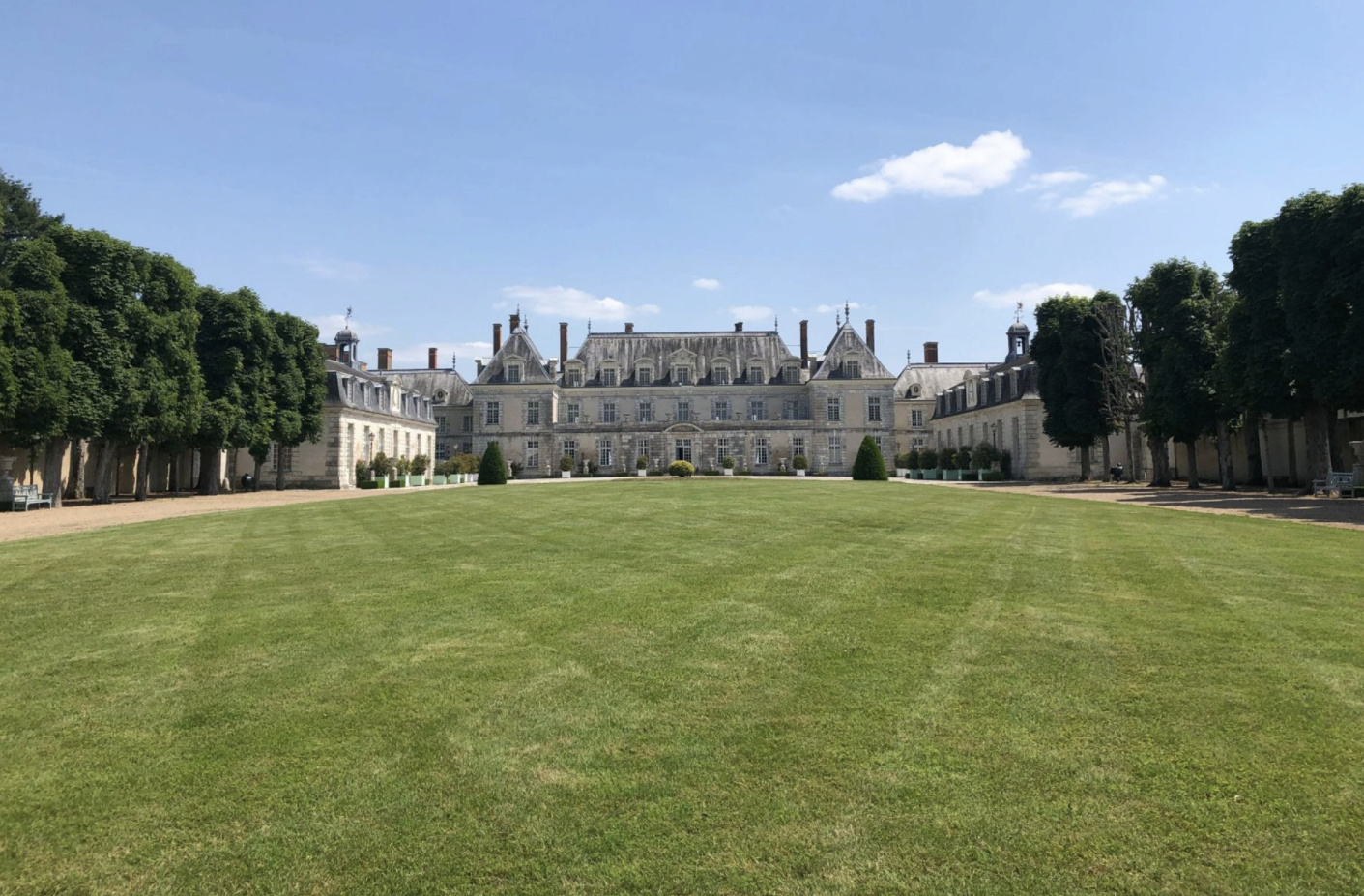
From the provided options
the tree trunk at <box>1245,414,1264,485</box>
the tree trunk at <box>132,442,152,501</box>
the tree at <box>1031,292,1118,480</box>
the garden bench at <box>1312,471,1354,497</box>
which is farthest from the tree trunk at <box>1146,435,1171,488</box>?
the tree trunk at <box>132,442,152,501</box>

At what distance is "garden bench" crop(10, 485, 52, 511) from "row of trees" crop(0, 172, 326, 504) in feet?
1.92

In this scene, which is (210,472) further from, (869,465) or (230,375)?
(869,465)

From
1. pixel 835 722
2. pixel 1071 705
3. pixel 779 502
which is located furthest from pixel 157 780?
pixel 779 502

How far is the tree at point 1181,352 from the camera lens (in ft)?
96.5

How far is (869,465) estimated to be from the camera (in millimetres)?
37438

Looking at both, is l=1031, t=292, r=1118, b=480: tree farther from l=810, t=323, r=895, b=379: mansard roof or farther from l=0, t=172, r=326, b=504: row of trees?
l=0, t=172, r=326, b=504: row of trees

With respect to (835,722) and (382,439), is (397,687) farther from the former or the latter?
(382,439)

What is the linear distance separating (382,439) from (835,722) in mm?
44726

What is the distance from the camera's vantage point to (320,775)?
3.47 m

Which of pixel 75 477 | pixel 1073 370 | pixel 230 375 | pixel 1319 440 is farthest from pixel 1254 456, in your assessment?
pixel 75 477

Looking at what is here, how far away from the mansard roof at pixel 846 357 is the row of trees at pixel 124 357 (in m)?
34.3

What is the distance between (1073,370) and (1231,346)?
1085cm

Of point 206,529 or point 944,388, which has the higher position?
point 944,388

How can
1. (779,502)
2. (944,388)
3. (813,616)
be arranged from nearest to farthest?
(813,616) → (779,502) → (944,388)
